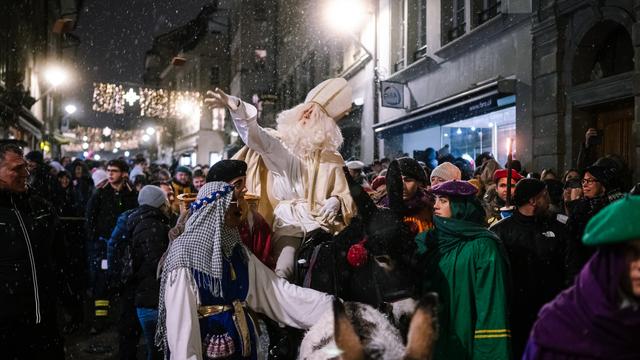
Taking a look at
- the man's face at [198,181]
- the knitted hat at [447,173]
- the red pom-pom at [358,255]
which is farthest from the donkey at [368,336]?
the man's face at [198,181]

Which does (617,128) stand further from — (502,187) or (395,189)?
(395,189)

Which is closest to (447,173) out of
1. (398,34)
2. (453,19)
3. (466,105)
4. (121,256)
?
(121,256)

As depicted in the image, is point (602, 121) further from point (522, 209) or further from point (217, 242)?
point (217, 242)

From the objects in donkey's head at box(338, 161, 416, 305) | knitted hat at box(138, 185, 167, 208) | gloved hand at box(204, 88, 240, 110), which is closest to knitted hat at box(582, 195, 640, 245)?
donkey's head at box(338, 161, 416, 305)

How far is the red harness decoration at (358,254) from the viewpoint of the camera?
3.56 metres

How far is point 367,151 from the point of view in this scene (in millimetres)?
22031

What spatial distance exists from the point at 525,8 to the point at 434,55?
4862 millimetres

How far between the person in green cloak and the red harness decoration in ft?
1.51

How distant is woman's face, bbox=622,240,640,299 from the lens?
2066 millimetres

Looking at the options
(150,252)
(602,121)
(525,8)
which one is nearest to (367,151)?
(525,8)

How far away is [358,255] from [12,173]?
291 centimetres

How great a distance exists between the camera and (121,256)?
6590 millimetres

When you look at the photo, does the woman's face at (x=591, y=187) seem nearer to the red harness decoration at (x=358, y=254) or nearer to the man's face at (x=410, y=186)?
the man's face at (x=410, y=186)

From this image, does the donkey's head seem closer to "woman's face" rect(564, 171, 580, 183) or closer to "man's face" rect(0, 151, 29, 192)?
"man's face" rect(0, 151, 29, 192)
